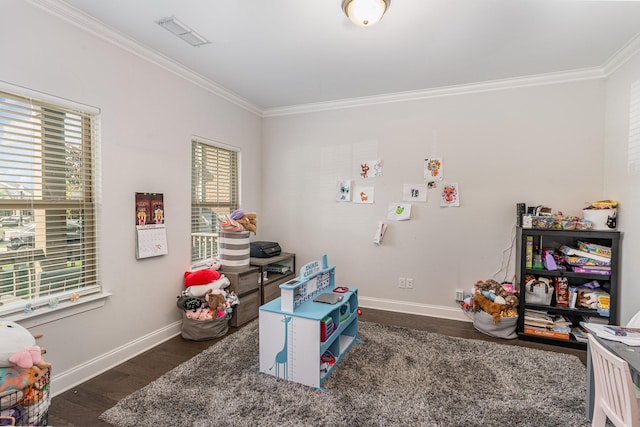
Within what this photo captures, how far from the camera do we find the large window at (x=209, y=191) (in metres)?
3.27

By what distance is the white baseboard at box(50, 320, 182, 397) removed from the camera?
206 cm

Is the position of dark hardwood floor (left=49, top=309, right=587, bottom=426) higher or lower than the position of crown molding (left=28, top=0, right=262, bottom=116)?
lower

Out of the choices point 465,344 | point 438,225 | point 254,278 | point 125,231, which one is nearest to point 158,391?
point 125,231

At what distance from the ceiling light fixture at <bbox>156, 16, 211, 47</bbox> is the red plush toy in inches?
80.5

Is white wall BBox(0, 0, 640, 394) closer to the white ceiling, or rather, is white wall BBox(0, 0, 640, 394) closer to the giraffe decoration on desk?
the white ceiling

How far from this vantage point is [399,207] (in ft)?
11.9

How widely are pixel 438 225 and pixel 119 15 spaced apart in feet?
11.3

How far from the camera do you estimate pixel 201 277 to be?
2945 millimetres

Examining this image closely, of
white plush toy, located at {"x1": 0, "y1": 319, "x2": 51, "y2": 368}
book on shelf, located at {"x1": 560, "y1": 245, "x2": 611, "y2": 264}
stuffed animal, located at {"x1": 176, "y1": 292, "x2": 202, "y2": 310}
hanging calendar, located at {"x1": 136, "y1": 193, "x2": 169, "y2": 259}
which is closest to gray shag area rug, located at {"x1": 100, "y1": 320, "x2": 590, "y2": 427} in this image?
stuffed animal, located at {"x1": 176, "y1": 292, "x2": 202, "y2": 310}

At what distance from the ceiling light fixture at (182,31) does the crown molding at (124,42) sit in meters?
0.41

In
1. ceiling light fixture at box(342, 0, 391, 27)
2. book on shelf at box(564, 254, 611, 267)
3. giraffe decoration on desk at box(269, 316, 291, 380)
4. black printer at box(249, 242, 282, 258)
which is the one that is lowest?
giraffe decoration on desk at box(269, 316, 291, 380)

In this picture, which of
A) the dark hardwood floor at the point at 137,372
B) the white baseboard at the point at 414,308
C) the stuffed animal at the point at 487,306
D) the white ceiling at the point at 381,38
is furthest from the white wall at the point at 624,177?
the white baseboard at the point at 414,308

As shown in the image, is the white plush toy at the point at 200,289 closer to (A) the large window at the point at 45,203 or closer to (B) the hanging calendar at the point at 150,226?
(B) the hanging calendar at the point at 150,226

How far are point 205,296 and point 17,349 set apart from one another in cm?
151
